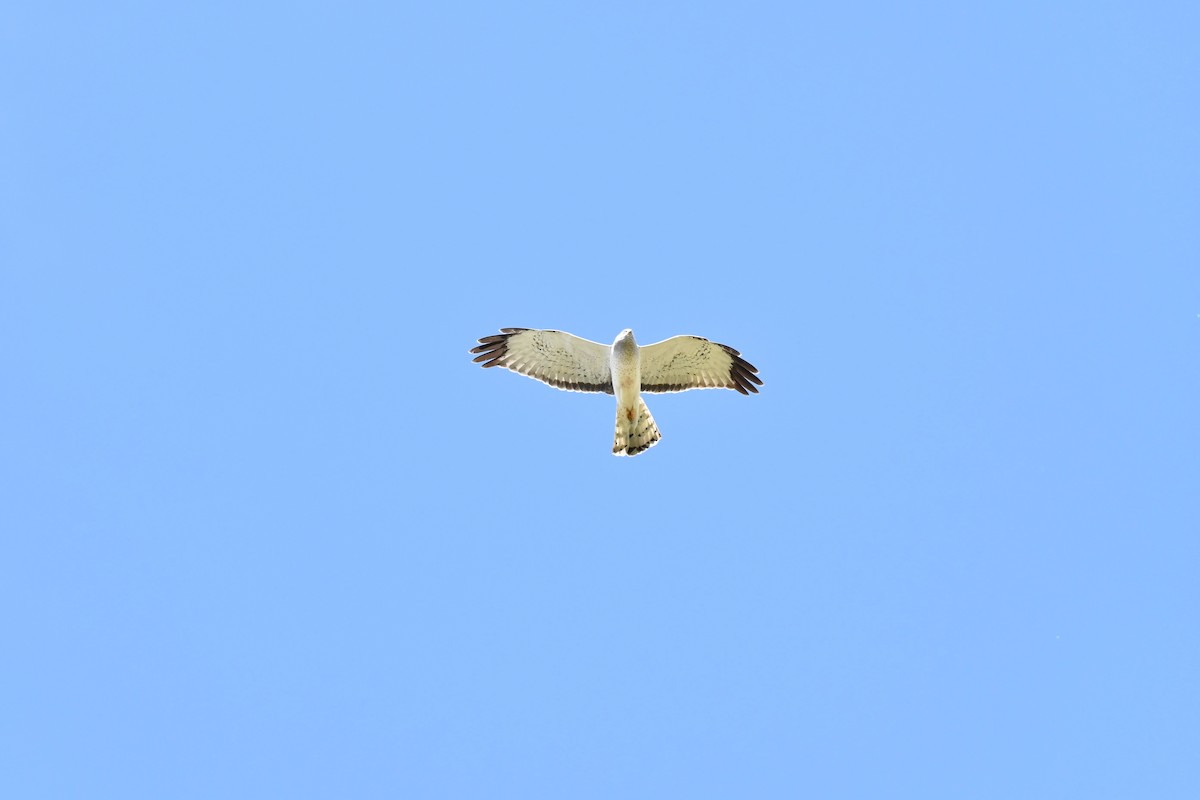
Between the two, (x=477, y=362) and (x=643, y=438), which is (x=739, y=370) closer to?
(x=643, y=438)

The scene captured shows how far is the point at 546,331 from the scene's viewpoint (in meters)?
17.7

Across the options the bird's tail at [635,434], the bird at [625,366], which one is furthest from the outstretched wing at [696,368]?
the bird's tail at [635,434]

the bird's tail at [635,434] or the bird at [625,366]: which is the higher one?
the bird at [625,366]

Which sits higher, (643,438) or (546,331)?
(546,331)

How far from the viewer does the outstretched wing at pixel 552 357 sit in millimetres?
17812

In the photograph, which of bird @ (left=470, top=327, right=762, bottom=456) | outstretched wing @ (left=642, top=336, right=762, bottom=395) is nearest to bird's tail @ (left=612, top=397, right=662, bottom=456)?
bird @ (left=470, top=327, right=762, bottom=456)

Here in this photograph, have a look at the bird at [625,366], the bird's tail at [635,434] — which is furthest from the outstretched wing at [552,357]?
the bird's tail at [635,434]

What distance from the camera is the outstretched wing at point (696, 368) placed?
17.9 metres

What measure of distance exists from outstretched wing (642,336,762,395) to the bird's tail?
1.85 feet

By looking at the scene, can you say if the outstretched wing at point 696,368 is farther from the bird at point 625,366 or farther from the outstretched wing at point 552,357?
the outstretched wing at point 552,357

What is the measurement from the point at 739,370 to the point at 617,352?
6.53 feet

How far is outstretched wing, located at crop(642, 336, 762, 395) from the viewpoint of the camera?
17938 millimetres

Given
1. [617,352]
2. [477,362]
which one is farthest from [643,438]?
[477,362]

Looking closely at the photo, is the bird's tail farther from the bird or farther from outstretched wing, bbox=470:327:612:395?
outstretched wing, bbox=470:327:612:395
